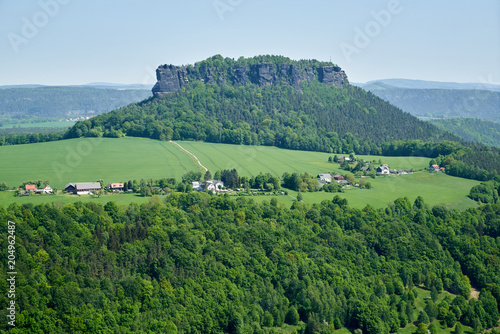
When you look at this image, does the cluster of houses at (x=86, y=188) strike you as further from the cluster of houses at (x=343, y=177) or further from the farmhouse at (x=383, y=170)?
the farmhouse at (x=383, y=170)

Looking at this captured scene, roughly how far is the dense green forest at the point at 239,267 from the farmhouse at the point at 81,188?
38.5 feet

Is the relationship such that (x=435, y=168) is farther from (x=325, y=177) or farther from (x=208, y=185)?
(x=208, y=185)

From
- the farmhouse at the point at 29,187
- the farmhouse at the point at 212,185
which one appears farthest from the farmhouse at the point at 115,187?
the farmhouse at the point at 212,185

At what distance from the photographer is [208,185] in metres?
89.9

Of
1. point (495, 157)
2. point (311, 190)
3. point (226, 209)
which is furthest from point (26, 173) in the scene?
point (495, 157)

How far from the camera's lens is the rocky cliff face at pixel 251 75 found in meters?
168

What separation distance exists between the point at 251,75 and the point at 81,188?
107 m

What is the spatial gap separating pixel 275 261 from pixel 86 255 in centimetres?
1942

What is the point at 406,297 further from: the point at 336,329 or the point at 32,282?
the point at 32,282

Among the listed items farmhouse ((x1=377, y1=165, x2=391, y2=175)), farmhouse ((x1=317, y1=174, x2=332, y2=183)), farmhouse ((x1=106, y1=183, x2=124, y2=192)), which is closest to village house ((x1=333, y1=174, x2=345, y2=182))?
farmhouse ((x1=317, y1=174, x2=332, y2=183))

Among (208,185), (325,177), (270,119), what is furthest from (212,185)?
(270,119)

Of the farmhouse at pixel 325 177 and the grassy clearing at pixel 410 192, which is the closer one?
the grassy clearing at pixel 410 192

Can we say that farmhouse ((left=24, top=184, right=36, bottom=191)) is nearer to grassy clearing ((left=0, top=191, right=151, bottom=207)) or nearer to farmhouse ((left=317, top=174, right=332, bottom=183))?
grassy clearing ((left=0, top=191, right=151, bottom=207))

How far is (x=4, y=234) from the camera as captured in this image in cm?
5556
